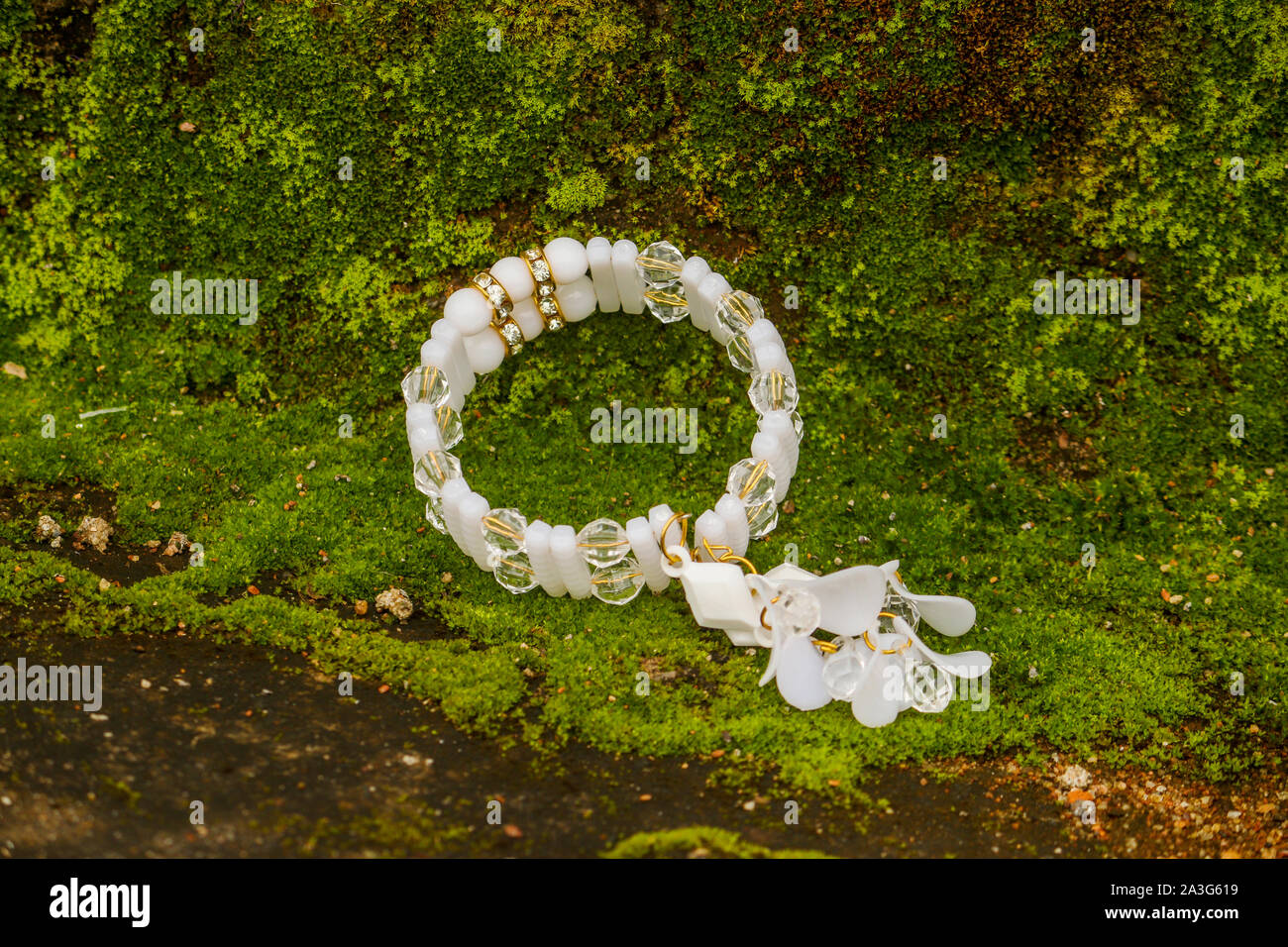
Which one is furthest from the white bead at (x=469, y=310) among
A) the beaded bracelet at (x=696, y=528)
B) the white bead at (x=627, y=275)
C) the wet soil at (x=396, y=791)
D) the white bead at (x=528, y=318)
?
the wet soil at (x=396, y=791)

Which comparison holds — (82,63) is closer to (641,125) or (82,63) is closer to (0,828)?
(641,125)

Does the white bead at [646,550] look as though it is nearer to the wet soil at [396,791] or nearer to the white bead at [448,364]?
the wet soil at [396,791]

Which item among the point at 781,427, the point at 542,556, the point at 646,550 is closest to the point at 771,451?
the point at 781,427

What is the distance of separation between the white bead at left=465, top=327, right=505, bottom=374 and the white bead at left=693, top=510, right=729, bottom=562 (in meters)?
2.34

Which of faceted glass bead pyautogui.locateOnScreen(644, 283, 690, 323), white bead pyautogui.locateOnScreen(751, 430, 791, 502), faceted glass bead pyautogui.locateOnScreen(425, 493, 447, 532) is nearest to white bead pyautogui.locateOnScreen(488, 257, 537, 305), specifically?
faceted glass bead pyautogui.locateOnScreen(644, 283, 690, 323)

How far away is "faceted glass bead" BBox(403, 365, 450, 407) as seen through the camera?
8273mm

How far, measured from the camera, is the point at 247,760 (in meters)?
6.50

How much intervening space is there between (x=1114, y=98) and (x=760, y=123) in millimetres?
2664

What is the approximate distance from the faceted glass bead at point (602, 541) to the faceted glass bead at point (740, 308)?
1948mm

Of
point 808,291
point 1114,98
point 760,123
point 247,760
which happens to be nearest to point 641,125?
point 760,123

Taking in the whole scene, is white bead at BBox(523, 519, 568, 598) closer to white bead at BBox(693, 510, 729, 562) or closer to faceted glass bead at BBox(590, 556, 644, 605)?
faceted glass bead at BBox(590, 556, 644, 605)

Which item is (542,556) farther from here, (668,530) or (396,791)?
(396,791)

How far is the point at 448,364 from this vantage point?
27.7 ft

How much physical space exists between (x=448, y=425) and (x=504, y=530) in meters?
1.15
